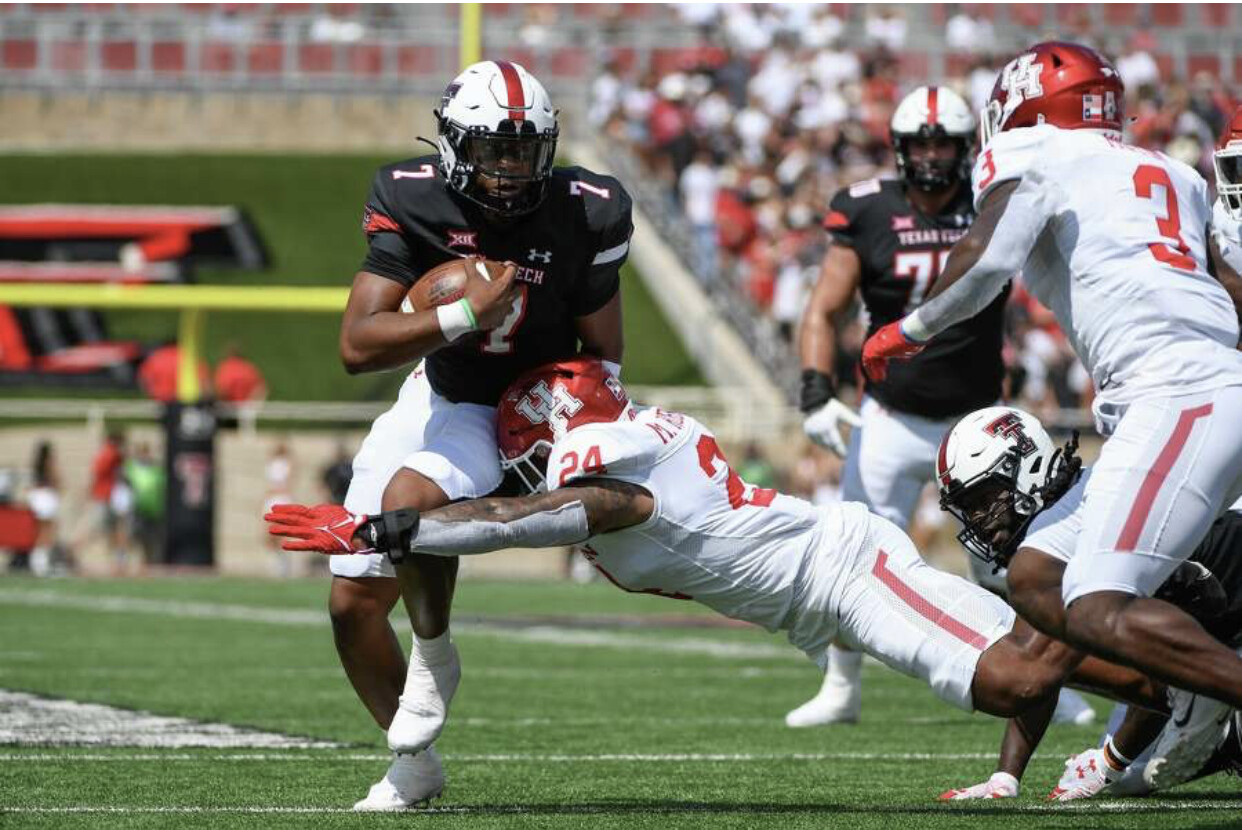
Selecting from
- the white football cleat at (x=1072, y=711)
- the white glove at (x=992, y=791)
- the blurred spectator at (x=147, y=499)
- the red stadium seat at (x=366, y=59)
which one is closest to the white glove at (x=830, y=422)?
the white football cleat at (x=1072, y=711)

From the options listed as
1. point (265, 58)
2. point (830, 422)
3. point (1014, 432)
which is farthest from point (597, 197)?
point (265, 58)

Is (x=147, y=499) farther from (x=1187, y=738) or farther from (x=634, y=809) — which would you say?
(x=1187, y=738)

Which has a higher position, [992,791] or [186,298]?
[992,791]

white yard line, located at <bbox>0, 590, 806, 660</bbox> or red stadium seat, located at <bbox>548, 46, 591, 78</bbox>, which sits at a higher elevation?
red stadium seat, located at <bbox>548, 46, 591, 78</bbox>

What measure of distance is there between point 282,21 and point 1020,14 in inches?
405

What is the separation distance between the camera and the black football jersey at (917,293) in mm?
7797

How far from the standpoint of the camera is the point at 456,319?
491cm

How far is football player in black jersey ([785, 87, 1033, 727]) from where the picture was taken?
7793mm

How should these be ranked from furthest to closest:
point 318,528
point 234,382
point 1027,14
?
point 1027,14, point 234,382, point 318,528

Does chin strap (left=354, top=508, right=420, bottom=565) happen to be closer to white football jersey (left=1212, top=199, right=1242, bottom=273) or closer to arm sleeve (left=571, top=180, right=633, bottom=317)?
arm sleeve (left=571, top=180, right=633, bottom=317)

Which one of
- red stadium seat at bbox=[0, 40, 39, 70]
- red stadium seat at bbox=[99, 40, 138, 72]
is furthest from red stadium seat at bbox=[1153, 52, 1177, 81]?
red stadium seat at bbox=[0, 40, 39, 70]

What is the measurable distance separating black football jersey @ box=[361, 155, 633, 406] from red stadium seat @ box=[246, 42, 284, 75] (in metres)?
24.5

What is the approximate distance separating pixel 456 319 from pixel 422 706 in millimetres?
1039

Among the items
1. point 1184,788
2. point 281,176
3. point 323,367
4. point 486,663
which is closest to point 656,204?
point 323,367
